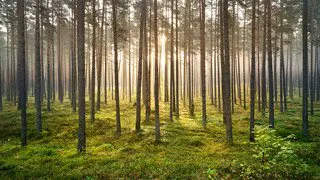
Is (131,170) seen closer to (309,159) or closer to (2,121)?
(309,159)

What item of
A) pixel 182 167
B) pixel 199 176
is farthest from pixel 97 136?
pixel 199 176

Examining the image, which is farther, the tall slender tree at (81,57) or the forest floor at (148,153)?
the tall slender tree at (81,57)

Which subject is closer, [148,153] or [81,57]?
[148,153]

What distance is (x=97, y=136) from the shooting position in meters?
16.7

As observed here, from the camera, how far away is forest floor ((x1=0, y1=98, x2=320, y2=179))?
962 cm

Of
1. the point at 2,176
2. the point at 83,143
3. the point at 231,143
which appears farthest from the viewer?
the point at 231,143

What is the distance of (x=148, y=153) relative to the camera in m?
12.5

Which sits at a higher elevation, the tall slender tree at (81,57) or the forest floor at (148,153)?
the tall slender tree at (81,57)

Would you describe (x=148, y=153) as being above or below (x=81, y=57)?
below

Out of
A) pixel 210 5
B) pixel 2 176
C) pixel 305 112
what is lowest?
pixel 2 176

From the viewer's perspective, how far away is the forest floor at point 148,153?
9617mm

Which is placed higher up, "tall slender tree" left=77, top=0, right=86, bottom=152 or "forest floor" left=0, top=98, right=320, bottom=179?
"tall slender tree" left=77, top=0, right=86, bottom=152

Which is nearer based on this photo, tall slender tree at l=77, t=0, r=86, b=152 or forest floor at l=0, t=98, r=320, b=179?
forest floor at l=0, t=98, r=320, b=179

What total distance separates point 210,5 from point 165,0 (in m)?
5.11
